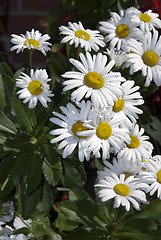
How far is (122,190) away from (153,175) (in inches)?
3.8

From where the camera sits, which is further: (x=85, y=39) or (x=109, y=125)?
(x=85, y=39)

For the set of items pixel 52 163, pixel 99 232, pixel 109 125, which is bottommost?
pixel 99 232

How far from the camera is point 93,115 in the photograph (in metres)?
0.83

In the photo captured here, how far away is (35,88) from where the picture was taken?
0.88 metres

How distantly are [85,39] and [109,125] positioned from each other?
276mm

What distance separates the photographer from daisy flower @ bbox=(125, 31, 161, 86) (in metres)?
0.94

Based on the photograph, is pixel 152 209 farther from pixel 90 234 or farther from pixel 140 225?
pixel 90 234

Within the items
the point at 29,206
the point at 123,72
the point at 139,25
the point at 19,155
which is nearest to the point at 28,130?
the point at 19,155

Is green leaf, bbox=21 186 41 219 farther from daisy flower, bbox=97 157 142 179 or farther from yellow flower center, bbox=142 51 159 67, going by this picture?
yellow flower center, bbox=142 51 159 67

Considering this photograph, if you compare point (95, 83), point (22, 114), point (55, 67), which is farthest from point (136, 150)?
point (55, 67)

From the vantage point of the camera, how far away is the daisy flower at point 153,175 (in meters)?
0.88

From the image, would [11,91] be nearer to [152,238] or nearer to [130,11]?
[130,11]

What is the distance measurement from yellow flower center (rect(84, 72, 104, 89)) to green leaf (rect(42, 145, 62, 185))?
0.83 feet

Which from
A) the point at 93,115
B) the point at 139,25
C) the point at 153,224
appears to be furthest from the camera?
the point at 139,25
